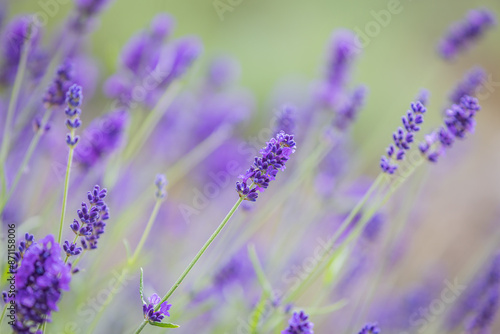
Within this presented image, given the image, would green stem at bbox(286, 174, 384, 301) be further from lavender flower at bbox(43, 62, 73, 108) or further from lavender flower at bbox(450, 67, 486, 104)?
lavender flower at bbox(43, 62, 73, 108)

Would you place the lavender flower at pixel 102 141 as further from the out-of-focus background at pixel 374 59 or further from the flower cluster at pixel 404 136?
the out-of-focus background at pixel 374 59

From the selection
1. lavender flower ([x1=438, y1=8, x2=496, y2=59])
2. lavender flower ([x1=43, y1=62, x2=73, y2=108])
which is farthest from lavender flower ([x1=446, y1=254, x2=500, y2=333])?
lavender flower ([x1=43, y1=62, x2=73, y2=108])

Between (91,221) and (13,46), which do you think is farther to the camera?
(13,46)

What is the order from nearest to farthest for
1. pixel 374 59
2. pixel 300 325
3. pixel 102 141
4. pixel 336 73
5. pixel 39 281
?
pixel 39 281 → pixel 300 325 → pixel 102 141 → pixel 336 73 → pixel 374 59

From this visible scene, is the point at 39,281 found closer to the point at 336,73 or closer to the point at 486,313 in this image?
the point at 486,313

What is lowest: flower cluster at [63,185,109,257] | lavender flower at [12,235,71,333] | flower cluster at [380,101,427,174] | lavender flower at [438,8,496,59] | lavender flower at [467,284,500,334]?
lavender flower at [12,235,71,333]

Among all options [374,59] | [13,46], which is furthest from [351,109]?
[374,59]
